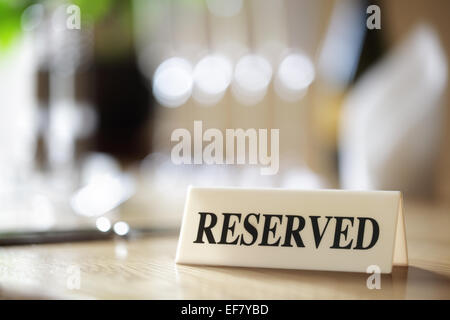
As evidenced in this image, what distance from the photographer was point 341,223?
1.18 ft

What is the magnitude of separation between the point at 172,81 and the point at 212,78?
22 cm

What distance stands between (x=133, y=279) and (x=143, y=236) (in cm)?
25

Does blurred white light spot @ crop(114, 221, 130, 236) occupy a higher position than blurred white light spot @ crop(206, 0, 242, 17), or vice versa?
blurred white light spot @ crop(206, 0, 242, 17)

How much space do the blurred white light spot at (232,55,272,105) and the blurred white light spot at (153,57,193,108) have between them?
0.27m

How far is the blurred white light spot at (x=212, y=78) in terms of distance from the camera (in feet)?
10.4

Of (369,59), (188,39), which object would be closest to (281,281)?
(369,59)

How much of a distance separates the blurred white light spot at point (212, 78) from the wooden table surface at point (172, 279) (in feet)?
9.12

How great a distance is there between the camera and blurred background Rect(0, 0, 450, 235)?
47.3 inches

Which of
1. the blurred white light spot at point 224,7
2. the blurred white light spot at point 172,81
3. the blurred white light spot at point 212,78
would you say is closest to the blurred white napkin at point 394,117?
the blurred white light spot at point 172,81

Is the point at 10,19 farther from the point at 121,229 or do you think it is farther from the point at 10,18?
the point at 121,229

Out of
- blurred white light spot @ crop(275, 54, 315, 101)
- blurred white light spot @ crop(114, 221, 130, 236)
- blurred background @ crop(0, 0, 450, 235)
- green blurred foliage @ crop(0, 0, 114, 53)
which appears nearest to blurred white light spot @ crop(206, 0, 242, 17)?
blurred background @ crop(0, 0, 450, 235)

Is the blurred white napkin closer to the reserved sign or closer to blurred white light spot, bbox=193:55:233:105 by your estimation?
the reserved sign

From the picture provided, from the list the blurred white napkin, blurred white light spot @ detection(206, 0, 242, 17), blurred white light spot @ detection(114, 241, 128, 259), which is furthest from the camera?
blurred white light spot @ detection(206, 0, 242, 17)

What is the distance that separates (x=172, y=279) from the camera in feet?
1.04
